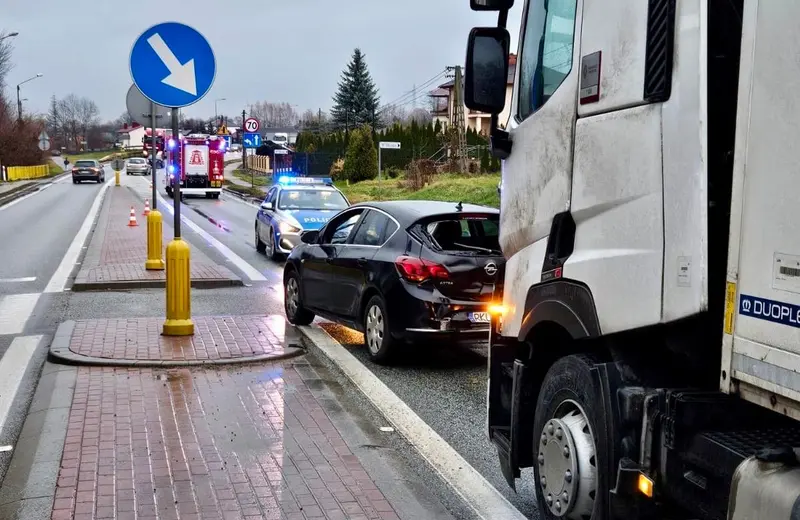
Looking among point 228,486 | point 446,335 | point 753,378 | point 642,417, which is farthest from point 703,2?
point 446,335

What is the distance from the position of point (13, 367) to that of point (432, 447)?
441cm

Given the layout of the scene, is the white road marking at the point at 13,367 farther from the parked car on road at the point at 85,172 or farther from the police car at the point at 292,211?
the parked car on road at the point at 85,172

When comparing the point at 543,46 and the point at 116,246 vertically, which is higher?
the point at 543,46

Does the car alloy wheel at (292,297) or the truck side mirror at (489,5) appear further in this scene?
the car alloy wheel at (292,297)

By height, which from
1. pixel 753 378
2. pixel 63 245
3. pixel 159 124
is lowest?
pixel 63 245

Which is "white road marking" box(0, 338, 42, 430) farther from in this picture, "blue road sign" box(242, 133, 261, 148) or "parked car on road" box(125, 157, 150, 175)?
"parked car on road" box(125, 157, 150, 175)

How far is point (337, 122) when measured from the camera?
91500 millimetres

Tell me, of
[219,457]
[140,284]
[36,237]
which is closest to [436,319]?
[219,457]

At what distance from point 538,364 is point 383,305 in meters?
4.03

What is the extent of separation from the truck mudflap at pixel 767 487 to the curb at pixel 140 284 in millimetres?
11530

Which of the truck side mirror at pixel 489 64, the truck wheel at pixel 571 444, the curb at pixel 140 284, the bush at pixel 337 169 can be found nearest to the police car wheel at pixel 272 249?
the curb at pixel 140 284

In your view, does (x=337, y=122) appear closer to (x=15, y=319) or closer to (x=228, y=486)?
(x=15, y=319)

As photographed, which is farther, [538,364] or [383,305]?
[383,305]

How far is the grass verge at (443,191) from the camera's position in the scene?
31661 mm
